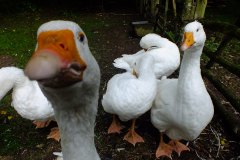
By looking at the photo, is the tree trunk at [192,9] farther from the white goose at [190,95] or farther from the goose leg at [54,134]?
the goose leg at [54,134]

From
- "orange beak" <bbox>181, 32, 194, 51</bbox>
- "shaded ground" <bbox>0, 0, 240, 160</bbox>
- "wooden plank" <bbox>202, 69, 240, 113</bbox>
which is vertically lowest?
"shaded ground" <bbox>0, 0, 240, 160</bbox>

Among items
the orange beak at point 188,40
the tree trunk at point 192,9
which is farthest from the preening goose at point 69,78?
the tree trunk at point 192,9

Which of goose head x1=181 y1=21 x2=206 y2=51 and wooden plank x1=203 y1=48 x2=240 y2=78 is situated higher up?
goose head x1=181 y1=21 x2=206 y2=51

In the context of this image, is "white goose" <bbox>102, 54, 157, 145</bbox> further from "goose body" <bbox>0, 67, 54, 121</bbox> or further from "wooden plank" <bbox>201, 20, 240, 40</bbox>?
"wooden plank" <bbox>201, 20, 240, 40</bbox>

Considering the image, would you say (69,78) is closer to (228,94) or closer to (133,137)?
(133,137)

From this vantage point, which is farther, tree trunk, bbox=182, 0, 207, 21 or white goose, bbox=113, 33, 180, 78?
tree trunk, bbox=182, 0, 207, 21

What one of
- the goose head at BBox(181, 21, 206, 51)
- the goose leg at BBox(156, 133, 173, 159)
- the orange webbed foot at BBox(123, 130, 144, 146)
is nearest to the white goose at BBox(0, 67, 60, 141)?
the orange webbed foot at BBox(123, 130, 144, 146)

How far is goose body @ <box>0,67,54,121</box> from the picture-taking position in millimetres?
3797

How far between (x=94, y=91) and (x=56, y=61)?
0.59 metres

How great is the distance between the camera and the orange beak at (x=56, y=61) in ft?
3.89

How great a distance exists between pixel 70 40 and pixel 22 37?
6163 millimetres

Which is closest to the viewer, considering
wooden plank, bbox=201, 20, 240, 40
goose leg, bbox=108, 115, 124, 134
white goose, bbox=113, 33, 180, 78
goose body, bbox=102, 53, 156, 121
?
goose body, bbox=102, 53, 156, 121

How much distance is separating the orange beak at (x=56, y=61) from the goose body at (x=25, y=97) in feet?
7.77

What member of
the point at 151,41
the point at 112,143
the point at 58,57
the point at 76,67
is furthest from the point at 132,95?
the point at 58,57
